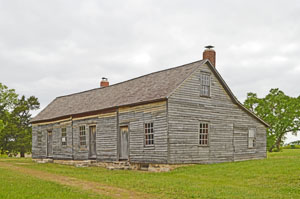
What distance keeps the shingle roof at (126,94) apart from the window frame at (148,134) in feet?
5.27

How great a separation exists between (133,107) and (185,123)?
3.86 metres

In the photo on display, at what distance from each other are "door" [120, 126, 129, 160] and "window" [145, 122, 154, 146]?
241cm

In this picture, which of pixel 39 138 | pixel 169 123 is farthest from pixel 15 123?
pixel 169 123

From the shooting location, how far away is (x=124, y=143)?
24.8 metres

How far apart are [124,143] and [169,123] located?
4.99m

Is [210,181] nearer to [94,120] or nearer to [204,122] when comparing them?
[204,122]

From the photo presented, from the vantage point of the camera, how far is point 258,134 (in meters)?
27.7

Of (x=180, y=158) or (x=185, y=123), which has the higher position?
(x=185, y=123)

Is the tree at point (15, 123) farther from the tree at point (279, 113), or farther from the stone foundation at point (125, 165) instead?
the tree at point (279, 113)

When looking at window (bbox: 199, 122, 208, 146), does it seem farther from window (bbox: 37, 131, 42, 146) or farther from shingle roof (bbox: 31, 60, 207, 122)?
window (bbox: 37, 131, 42, 146)

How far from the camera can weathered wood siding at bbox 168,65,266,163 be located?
2160 centimetres

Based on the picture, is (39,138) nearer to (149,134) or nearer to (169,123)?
(149,134)

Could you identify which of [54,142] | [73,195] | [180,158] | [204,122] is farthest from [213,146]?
[54,142]

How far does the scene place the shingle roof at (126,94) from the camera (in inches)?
904
